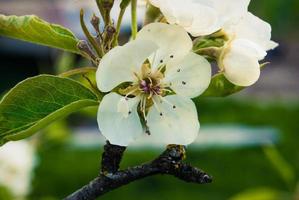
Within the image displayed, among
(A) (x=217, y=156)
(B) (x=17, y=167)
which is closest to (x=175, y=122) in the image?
(B) (x=17, y=167)

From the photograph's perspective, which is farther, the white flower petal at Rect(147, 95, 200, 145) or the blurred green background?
the blurred green background

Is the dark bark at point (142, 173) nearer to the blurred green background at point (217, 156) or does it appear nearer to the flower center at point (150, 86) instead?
the flower center at point (150, 86)

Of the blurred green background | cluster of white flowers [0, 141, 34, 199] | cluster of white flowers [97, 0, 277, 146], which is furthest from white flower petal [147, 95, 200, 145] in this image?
the blurred green background

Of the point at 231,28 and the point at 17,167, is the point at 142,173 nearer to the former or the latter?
the point at 231,28

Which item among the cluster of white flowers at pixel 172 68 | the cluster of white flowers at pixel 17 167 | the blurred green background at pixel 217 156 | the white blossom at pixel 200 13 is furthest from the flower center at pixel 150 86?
the blurred green background at pixel 217 156

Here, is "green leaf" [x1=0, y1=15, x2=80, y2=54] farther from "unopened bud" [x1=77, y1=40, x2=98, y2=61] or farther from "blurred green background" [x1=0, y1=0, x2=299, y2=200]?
"blurred green background" [x1=0, y1=0, x2=299, y2=200]

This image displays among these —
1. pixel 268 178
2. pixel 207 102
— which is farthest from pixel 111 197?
pixel 207 102

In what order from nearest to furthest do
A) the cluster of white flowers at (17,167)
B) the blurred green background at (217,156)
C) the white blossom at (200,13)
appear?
the white blossom at (200,13) < the cluster of white flowers at (17,167) < the blurred green background at (217,156)
